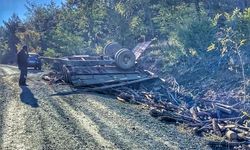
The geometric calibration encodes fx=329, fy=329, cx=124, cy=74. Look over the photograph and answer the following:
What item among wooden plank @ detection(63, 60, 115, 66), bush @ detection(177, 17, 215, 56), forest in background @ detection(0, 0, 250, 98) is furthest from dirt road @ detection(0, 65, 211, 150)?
bush @ detection(177, 17, 215, 56)

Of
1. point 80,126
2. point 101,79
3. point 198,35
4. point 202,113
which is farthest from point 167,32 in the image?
point 80,126

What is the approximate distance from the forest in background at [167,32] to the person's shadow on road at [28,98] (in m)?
7.43

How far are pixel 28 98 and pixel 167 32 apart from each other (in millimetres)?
13680

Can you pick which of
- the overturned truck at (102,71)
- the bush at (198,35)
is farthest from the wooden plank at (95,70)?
the bush at (198,35)

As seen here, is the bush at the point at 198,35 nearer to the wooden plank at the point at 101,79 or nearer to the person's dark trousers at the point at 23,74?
the wooden plank at the point at 101,79

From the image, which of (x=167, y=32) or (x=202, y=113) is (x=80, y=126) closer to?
(x=202, y=113)

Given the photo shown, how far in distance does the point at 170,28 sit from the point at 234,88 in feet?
32.9

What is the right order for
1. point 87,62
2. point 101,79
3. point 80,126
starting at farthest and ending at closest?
1. point 87,62
2. point 101,79
3. point 80,126

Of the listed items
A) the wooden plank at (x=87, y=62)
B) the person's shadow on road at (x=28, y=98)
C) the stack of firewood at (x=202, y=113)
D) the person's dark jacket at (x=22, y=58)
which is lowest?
the stack of firewood at (x=202, y=113)

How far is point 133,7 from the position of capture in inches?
1176

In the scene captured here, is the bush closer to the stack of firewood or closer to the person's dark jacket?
the stack of firewood

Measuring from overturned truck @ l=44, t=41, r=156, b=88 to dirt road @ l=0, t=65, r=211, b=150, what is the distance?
96.9 inches

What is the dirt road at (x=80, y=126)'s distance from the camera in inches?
321

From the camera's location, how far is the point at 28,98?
13328 mm
